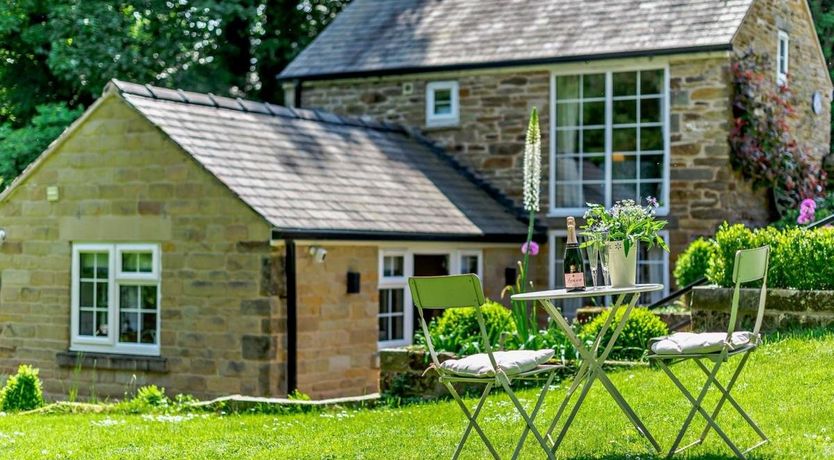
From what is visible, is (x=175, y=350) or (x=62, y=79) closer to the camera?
(x=175, y=350)

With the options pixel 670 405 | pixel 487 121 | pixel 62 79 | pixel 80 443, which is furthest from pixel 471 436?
pixel 62 79

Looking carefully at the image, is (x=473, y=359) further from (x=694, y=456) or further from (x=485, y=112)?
(x=485, y=112)

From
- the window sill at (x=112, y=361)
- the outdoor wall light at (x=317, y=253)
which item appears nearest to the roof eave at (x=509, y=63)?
the outdoor wall light at (x=317, y=253)

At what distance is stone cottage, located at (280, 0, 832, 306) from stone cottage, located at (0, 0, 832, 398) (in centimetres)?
3

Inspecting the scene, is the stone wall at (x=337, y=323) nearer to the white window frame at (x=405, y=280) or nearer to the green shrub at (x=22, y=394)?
the white window frame at (x=405, y=280)

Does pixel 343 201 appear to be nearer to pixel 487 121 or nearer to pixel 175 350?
pixel 175 350

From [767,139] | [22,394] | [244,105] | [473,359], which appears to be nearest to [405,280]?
[244,105]

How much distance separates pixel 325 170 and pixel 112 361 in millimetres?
3398

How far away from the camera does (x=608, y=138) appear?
18.6m

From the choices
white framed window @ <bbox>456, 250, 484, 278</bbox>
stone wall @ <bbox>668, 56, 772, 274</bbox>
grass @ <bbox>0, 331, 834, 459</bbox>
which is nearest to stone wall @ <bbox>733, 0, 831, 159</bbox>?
stone wall @ <bbox>668, 56, 772, 274</bbox>

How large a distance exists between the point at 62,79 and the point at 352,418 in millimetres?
15954

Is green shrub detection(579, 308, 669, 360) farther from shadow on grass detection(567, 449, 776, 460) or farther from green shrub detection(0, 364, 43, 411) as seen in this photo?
green shrub detection(0, 364, 43, 411)

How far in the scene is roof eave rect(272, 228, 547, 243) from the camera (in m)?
14.3

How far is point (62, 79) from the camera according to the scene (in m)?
25.3
